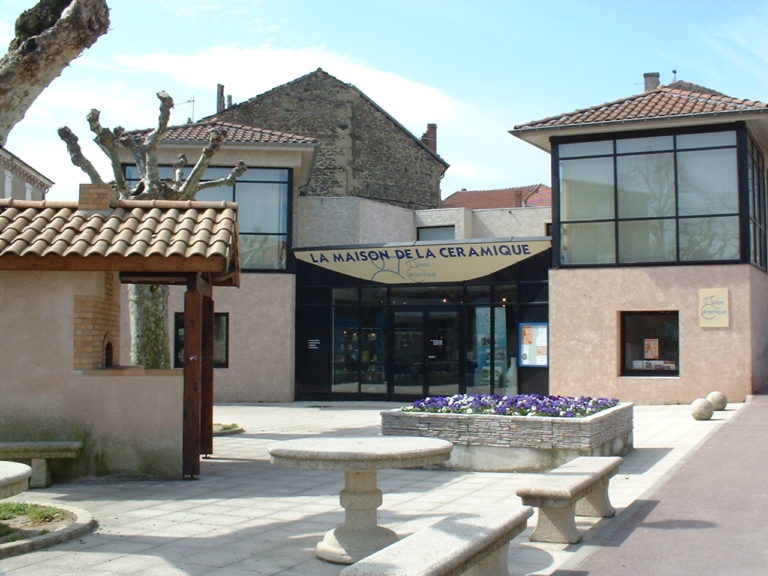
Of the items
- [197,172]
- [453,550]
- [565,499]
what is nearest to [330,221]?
[197,172]

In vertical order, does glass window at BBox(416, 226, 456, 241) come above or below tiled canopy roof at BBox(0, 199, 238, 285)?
above

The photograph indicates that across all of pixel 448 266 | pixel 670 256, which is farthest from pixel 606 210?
pixel 448 266

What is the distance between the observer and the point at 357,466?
20.5 ft

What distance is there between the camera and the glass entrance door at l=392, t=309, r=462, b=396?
72.8ft

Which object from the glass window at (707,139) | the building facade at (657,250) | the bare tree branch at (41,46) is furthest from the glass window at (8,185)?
the bare tree branch at (41,46)

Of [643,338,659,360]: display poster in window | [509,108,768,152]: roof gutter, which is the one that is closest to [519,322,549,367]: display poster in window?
[643,338,659,360]: display poster in window

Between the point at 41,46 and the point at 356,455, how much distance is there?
393 centimetres

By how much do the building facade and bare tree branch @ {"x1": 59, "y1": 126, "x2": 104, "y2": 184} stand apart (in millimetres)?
9952

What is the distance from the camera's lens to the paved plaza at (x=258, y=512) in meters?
6.29

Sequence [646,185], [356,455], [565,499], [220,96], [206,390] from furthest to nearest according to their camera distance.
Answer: [220,96] < [646,185] < [206,390] < [565,499] < [356,455]

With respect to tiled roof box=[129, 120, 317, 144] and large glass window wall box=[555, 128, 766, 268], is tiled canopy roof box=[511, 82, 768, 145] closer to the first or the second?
large glass window wall box=[555, 128, 766, 268]

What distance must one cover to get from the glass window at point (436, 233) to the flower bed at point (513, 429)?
54.7ft

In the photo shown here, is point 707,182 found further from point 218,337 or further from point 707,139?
point 218,337

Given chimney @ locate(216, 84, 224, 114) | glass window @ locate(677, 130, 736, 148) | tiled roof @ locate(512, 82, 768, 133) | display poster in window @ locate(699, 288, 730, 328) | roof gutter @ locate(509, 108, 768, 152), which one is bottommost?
display poster in window @ locate(699, 288, 730, 328)
